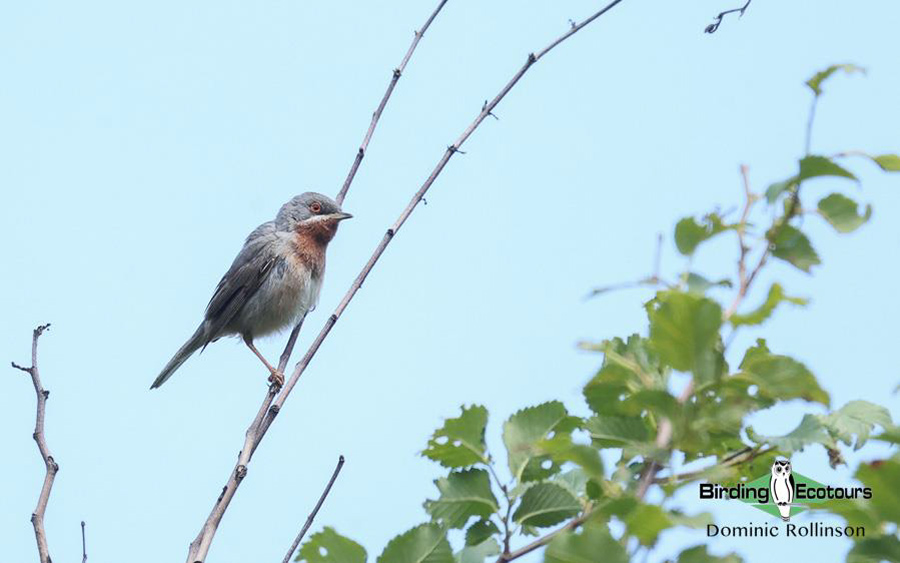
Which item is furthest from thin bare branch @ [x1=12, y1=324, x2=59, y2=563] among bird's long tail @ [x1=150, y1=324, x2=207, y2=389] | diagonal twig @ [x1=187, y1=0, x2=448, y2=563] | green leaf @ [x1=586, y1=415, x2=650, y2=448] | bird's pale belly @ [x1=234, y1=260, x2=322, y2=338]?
bird's long tail @ [x1=150, y1=324, x2=207, y2=389]

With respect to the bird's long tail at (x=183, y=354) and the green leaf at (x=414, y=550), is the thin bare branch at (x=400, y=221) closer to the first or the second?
the green leaf at (x=414, y=550)

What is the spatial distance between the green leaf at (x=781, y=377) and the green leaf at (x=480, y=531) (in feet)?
2.45

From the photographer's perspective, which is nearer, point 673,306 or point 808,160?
point 673,306

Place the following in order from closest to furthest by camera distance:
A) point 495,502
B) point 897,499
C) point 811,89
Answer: point 897,499, point 811,89, point 495,502

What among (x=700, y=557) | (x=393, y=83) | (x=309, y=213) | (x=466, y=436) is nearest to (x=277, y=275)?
(x=309, y=213)

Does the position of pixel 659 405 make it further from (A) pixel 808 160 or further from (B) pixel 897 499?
(A) pixel 808 160

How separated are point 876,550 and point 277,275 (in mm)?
8802

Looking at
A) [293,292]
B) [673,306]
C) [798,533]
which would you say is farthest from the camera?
[293,292]

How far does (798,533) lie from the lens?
266 cm

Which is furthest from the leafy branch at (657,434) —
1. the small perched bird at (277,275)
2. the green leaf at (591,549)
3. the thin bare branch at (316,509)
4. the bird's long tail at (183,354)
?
the bird's long tail at (183,354)

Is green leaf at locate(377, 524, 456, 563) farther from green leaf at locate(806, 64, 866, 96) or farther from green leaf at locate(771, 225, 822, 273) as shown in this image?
green leaf at locate(806, 64, 866, 96)

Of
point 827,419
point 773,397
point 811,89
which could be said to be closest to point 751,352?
point 773,397

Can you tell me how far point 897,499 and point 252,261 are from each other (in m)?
9.22

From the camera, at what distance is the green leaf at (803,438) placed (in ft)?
7.31
